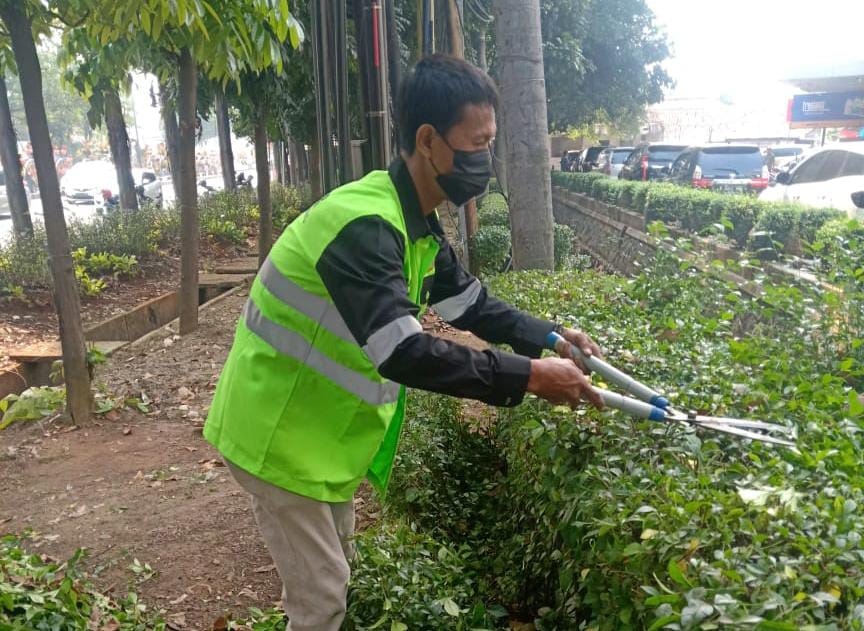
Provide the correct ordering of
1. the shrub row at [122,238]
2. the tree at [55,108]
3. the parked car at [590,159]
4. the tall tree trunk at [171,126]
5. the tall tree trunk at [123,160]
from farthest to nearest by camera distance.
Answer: the tree at [55,108] → the parked car at [590,159] → the tall tree trunk at [123,160] → the tall tree trunk at [171,126] → the shrub row at [122,238]

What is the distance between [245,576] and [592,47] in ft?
83.1

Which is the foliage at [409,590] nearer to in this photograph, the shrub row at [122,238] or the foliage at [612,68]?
the shrub row at [122,238]

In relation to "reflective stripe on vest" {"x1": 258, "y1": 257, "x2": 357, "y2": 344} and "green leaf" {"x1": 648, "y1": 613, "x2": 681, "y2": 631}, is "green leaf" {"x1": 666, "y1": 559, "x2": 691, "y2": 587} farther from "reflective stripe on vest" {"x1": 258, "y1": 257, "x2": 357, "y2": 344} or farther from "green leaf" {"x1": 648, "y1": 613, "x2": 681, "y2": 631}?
"reflective stripe on vest" {"x1": 258, "y1": 257, "x2": 357, "y2": 344}

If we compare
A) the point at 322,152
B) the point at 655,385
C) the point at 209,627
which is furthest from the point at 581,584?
the point at 322,152

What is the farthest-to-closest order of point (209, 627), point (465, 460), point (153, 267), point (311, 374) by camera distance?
point (153, 267) < point (465, 460) < point (209, 627) < point (311, 374)

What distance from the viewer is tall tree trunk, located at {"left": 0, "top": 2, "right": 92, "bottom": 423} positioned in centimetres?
494

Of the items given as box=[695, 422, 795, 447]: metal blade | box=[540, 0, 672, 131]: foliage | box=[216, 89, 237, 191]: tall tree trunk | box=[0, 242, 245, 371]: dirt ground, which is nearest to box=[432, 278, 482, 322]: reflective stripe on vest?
box=[695, 422, 795, 447]: metal blade

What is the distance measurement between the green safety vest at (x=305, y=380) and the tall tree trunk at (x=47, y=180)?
3238 mm

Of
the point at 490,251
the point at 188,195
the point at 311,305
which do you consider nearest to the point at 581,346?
the point at 311,305

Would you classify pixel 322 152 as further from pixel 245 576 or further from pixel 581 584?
pixel 581 584

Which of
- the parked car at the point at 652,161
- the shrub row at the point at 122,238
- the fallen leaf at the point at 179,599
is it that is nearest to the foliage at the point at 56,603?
the fallen leaf at the point at 179,599

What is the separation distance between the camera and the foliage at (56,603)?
2609mm

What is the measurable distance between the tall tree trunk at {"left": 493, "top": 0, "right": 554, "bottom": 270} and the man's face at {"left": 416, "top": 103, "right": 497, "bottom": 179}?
3.82 metres

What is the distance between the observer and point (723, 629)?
1431 mm
